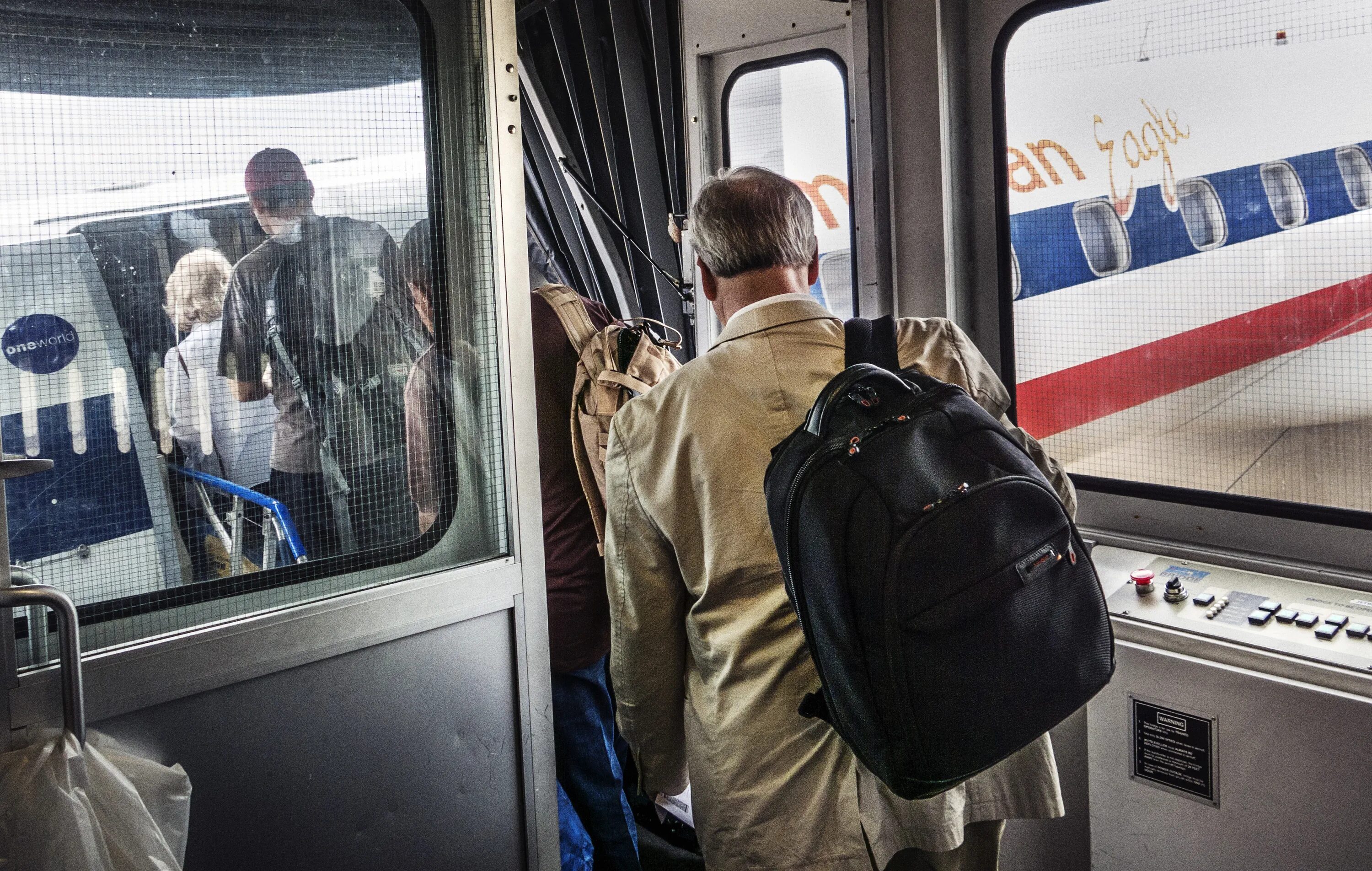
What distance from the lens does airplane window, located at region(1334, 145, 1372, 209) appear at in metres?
1.88

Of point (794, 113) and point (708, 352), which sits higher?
point (794, 113)

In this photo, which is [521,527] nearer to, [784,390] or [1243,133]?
[784,390]

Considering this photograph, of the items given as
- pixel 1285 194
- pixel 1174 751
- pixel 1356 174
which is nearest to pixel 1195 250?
pixel 1285 194

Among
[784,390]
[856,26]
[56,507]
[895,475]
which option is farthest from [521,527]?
[856,26]

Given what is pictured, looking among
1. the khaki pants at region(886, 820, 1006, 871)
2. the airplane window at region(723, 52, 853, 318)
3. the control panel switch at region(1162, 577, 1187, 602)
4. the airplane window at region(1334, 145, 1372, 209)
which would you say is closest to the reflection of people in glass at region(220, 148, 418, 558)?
the khaki pants at region(886, 820, 1006, 871)

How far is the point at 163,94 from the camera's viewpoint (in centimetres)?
147

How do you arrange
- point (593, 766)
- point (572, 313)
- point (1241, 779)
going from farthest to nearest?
point (593, 766)
point (572, 313)
point (1241, 779)

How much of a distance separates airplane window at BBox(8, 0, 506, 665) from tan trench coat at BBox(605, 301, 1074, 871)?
1.43 ft

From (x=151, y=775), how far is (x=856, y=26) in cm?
223

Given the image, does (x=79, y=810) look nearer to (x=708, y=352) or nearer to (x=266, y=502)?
(x=266, y=502)

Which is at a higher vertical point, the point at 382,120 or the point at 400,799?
the point at 382,120

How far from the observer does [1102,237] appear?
90.5 inches

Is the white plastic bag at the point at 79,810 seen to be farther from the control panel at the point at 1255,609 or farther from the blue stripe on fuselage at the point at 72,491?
the control panel at the point at 1255,609

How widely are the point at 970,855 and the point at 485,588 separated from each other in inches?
38.3
